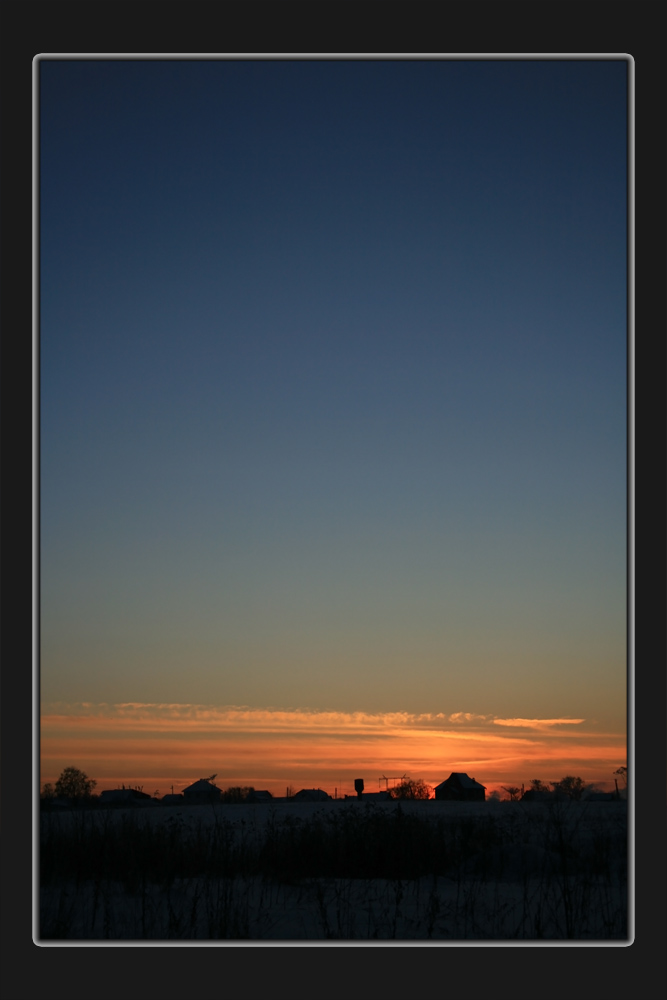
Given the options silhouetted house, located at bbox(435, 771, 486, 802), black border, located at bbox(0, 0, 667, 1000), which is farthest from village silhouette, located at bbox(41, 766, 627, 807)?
black border, located at bbox(0, 0, 667, 1000)

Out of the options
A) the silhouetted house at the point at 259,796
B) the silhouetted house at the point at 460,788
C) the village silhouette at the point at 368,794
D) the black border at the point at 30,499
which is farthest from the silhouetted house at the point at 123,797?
the silhouetted house at the point at 460,788

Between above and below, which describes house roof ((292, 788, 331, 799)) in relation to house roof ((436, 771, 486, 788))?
below

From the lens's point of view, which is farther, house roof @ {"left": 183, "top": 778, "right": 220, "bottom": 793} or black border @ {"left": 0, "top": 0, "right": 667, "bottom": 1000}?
house roof @ {"left": 183, "top": 778, "right": 220, "bottom": 793}

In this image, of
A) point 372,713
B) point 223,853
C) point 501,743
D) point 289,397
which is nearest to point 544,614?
Result: point 501,743

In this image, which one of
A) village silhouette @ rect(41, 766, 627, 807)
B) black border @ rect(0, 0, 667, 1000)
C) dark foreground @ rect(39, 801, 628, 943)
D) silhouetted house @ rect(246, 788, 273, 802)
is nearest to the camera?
black border @ rect(0, 0, 667, 1000)

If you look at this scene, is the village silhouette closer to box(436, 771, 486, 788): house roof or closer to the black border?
box(436, 771, 486, 788): house roof

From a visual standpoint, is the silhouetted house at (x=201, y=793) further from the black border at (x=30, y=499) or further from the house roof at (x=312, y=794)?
the black border at (x=30, y=499)
